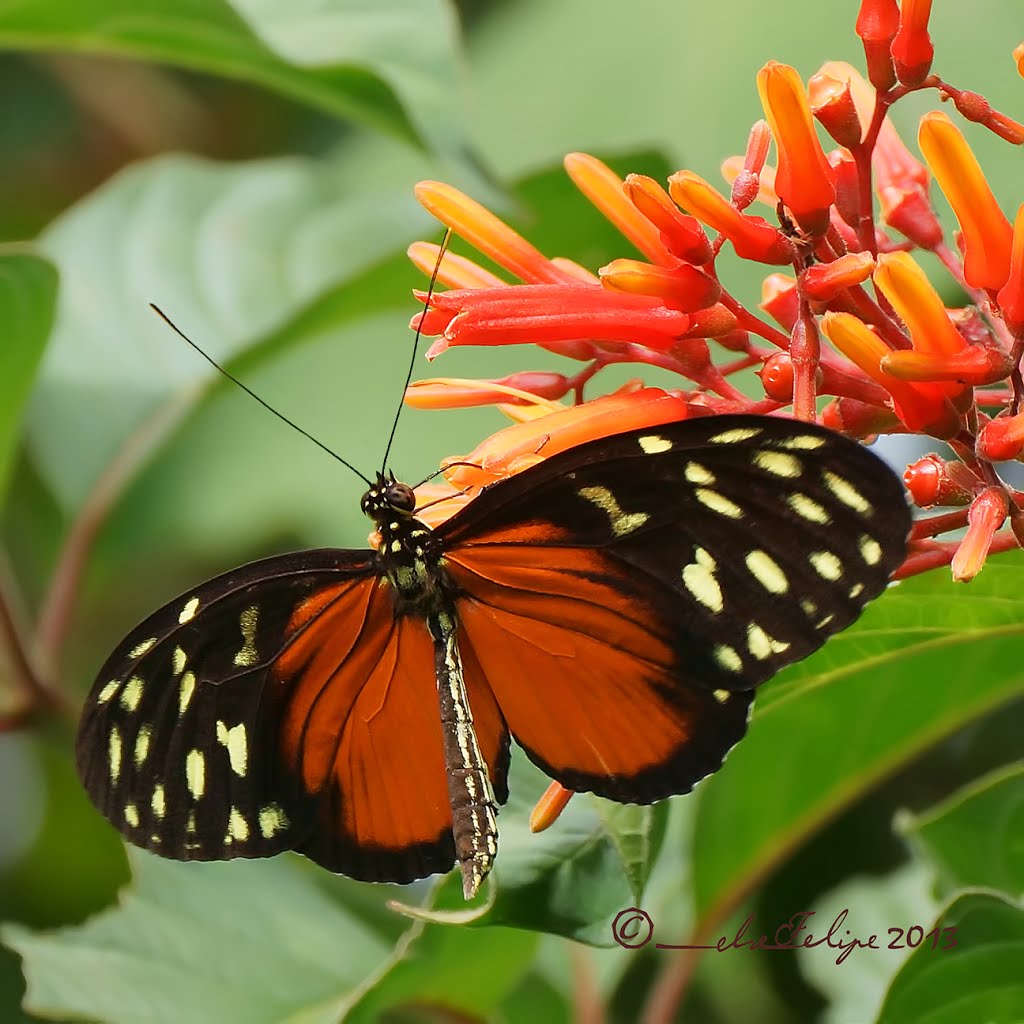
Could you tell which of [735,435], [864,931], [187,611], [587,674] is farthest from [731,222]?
[864,931]

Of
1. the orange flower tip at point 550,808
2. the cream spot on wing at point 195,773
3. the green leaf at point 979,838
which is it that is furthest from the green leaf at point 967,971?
the cream spot on wing at point 195,773

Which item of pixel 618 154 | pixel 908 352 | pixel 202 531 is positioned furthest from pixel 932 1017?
pixel 202 531

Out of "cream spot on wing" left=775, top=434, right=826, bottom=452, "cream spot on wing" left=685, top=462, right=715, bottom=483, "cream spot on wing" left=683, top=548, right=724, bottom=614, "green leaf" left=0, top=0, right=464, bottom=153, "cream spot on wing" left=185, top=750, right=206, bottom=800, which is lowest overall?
"cream spot on wing" left=185, top=750, right=206, bottom=800

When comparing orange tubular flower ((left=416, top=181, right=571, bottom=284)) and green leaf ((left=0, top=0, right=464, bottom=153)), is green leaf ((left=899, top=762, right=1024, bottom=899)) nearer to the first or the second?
orange tubular flower ((left=416, top=181, right=571, bottom=284))

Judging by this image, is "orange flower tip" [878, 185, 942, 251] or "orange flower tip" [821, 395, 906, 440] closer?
"orange flower tip" [821, 395, 906, 440]

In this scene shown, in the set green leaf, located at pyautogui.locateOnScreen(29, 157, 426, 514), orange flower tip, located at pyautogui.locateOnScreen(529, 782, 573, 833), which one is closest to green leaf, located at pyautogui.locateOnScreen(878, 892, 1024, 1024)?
orange flower tip, located at pyautogui.locateOnScreen(529, 782, 573, 833)
